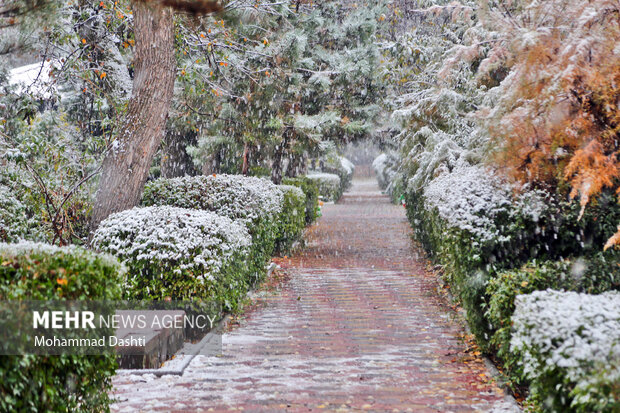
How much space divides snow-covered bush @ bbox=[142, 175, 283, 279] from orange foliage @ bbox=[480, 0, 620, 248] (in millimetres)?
5569

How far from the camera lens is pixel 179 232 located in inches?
298

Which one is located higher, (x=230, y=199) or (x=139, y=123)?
(x=139, y=123)

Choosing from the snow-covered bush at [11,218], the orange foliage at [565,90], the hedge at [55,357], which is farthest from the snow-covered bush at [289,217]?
the hedge at [55,357]

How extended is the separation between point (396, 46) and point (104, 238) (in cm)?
1052

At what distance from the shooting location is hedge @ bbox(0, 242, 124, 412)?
11.3ft

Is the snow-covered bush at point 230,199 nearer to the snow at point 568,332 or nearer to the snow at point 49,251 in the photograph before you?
the snow at point 49,251

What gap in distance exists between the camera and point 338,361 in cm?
667

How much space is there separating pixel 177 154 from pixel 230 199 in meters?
10.4

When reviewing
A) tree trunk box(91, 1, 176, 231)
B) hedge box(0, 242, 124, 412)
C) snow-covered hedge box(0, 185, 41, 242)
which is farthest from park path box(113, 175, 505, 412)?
snow-covered hedge box(0, 185, 41, 242)

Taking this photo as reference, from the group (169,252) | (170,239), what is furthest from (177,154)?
(169,252)

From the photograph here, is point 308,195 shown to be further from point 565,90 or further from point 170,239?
point 565,90

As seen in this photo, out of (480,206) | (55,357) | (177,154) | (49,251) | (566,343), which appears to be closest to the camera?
(566,343)

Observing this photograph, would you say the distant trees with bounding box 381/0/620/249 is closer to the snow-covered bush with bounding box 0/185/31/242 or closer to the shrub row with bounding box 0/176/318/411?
the shrub row with bounding box 0/176/318/411

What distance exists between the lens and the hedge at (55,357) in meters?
3.44
